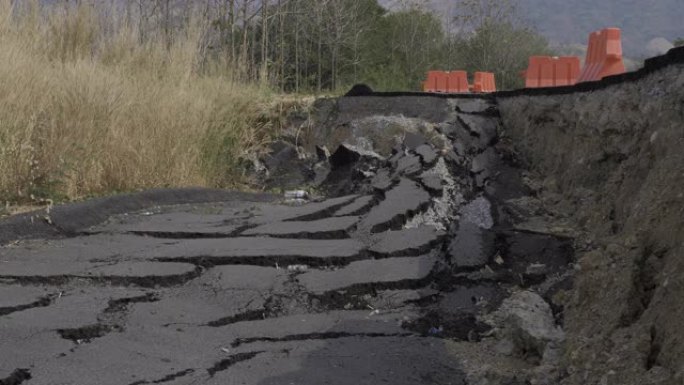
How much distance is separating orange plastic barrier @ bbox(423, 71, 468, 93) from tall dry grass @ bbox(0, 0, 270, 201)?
17.9 ft

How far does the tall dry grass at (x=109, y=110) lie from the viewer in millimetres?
5512

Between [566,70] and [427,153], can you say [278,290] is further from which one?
[566,70]

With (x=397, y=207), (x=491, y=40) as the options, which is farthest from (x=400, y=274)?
(x=491, y=40)

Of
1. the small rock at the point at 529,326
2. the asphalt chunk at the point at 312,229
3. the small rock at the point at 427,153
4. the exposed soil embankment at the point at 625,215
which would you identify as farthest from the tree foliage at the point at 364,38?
the small rock at the point at 529,326

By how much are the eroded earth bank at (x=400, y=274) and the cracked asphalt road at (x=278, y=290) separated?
1cm

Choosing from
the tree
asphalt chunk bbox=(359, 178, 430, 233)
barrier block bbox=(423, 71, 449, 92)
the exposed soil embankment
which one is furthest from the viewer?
the tree

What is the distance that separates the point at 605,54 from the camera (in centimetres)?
750

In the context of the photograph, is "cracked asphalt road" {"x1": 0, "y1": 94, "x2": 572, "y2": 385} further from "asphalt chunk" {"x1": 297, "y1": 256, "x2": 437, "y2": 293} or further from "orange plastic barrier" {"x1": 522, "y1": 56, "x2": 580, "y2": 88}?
"orange plastic barrier" {"x1": 522, "y1": 56, "x2": 580, "y2": 88}

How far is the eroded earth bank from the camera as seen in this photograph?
2498 millimetres

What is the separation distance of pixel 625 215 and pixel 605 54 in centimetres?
448

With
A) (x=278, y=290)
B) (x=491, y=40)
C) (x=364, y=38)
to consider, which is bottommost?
(x=278, y=290)

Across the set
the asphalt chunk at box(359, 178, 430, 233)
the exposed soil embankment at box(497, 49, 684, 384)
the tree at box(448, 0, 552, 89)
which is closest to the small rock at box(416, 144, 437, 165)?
the asphalt chunk at box(359, 178, 430, 233)

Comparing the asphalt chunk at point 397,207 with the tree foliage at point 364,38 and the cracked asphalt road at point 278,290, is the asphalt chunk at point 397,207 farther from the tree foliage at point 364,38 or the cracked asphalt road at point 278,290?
the tree foliage at point 364,38

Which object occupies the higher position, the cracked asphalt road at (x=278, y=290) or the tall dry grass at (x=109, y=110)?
the tall dry grass at (x=109, y=110)
